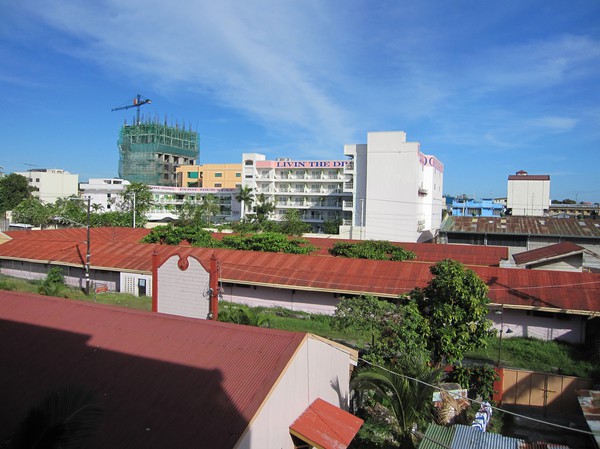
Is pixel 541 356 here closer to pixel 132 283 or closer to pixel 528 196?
pixel 132 283

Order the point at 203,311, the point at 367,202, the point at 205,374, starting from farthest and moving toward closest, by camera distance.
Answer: the point at 367,202 < the point at 203,311 < the point at 205,374

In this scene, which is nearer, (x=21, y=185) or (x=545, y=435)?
(x=545, y=435)

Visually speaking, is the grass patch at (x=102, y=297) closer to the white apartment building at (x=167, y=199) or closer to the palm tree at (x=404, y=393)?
the palm tree at (x=404, y=393)

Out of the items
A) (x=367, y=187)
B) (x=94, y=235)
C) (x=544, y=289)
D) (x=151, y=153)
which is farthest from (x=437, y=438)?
(x=151, y=153)

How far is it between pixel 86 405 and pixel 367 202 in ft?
164

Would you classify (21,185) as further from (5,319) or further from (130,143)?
(5,319)

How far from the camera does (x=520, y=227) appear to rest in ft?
156

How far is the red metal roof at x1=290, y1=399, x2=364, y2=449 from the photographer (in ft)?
28.6

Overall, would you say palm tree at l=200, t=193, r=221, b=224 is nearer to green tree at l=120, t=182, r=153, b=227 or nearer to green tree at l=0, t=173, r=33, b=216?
green tree at l=120, t=182, r=153, b=227

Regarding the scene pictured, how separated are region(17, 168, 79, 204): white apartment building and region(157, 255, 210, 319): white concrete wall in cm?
7317

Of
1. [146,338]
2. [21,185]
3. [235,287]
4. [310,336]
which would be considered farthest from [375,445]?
[21,185]

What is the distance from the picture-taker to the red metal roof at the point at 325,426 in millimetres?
8703

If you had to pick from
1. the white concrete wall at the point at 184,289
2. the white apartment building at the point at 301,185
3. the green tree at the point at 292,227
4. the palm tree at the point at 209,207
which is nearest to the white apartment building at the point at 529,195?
the white apartment building at the point at 301,185

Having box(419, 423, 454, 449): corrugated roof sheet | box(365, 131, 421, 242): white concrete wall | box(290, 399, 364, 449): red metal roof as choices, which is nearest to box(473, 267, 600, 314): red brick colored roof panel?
box(419, 423, 454, 449): corrugated roof sheet
